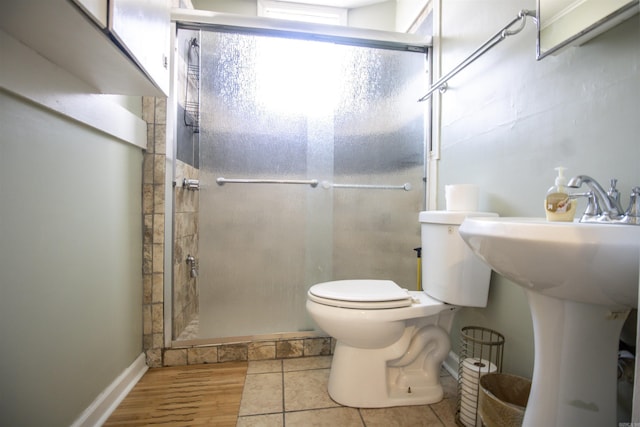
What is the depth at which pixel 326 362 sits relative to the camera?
1613 millimetres

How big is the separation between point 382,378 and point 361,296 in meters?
0.36

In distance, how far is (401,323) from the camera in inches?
47.5

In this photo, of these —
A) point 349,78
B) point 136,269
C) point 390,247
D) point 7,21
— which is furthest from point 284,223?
point 7,21

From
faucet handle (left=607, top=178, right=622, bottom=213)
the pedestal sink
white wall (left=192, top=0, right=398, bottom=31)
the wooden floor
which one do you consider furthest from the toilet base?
white wall (left=192, top=0, right=398, bottom=31)

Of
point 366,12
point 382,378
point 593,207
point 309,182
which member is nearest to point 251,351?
point 382,378

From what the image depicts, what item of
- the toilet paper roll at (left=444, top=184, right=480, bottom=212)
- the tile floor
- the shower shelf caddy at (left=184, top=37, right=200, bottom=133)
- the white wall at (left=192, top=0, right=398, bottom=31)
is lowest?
the tile floor

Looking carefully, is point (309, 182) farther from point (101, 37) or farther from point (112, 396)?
point (112, 396)

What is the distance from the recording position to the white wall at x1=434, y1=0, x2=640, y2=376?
782 millimetres

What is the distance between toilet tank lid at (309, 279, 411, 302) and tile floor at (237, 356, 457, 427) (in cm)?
46

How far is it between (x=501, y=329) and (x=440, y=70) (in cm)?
135

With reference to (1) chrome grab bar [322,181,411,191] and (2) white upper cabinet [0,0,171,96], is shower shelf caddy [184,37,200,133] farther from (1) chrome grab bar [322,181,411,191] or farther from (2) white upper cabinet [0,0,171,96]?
(1) chrome grab bar [322,181,411,191]

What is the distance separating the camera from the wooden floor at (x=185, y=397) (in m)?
1.14

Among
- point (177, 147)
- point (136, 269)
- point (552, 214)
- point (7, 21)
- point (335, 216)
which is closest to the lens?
point (7, 21)

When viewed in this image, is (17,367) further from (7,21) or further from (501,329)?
(501,329)
